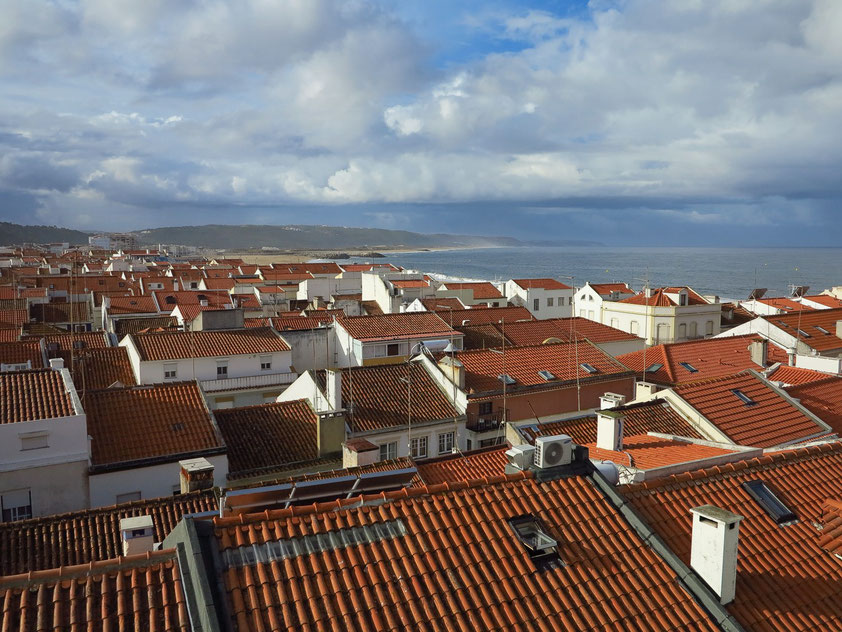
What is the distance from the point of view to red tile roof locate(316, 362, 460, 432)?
24359 mm

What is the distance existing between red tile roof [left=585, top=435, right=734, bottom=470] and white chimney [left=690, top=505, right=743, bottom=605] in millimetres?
5218

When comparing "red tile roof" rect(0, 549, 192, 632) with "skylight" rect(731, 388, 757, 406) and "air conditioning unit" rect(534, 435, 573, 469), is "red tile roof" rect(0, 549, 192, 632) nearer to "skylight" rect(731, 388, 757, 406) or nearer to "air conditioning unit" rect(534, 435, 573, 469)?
"air conditioning unit" rect(534, 435, 573, 469)

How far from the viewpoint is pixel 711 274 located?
638 feet

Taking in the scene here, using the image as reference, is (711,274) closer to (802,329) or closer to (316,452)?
(802,329)

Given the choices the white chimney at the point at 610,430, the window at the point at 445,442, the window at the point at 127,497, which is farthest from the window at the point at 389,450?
the white chimney at the point at 610,430

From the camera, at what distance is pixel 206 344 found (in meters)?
35.0

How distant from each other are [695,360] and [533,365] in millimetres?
9014

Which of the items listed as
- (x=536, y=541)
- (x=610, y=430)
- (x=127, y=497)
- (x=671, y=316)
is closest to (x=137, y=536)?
(x=536, y=541)

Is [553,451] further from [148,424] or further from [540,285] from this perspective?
[540,285]

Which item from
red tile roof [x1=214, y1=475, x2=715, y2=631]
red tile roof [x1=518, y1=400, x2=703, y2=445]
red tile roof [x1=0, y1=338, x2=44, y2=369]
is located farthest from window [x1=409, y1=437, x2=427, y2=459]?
red tile roof [x1=0, y1=338, x2=44, y2=369]

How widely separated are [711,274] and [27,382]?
7986 inches

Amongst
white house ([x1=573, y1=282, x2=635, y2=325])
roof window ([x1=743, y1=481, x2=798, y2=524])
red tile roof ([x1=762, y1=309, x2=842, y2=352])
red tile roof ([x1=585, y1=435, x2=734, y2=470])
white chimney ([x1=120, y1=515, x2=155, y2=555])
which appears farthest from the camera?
white house ([x1=573, y1=282, x2=635, y2=325])

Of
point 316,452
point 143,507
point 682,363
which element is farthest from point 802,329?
point 143,507

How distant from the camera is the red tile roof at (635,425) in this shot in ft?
64.6
